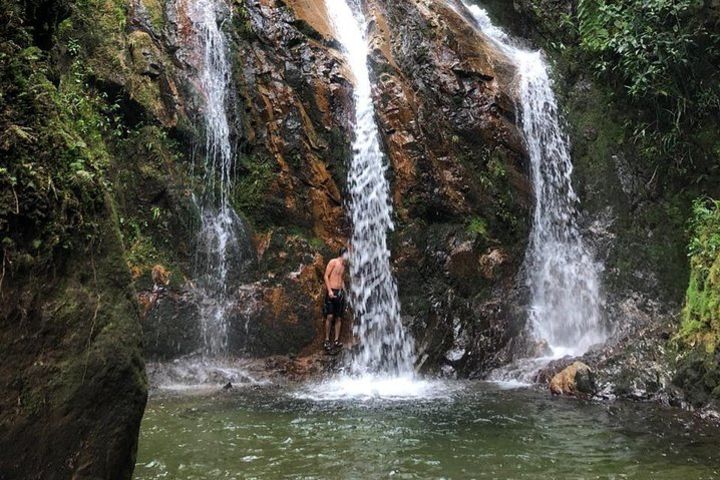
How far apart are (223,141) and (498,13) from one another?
8979mm

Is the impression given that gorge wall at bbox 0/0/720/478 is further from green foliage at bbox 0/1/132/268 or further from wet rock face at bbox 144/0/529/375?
green foliage at bbox 0/1/132/268

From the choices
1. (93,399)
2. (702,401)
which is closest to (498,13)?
(702,401)

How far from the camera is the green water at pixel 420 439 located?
16.4 feet

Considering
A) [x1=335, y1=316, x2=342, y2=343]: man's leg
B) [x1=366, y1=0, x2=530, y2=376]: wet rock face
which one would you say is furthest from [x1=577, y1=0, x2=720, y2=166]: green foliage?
[x1=335, y1=316, x2=342, y2=343]: man's leg

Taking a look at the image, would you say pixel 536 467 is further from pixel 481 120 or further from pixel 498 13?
pixel 498 13

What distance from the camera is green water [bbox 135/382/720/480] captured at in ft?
16.4

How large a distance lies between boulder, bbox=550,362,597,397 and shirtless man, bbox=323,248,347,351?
3662 millimetres

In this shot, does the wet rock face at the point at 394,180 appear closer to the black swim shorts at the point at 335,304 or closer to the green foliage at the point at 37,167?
the black swim shorts at the point at 335,304

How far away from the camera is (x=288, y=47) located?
39.1ft

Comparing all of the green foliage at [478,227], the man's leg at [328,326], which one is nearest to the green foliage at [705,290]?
the green foliage at [478,227]

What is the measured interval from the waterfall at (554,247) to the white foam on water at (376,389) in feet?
8.91

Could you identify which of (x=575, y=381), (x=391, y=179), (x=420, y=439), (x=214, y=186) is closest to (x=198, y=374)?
(x=214, y=186)

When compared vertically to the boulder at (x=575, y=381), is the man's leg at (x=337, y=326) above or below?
above

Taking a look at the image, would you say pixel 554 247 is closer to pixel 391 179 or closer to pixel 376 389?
pixel 391 179
